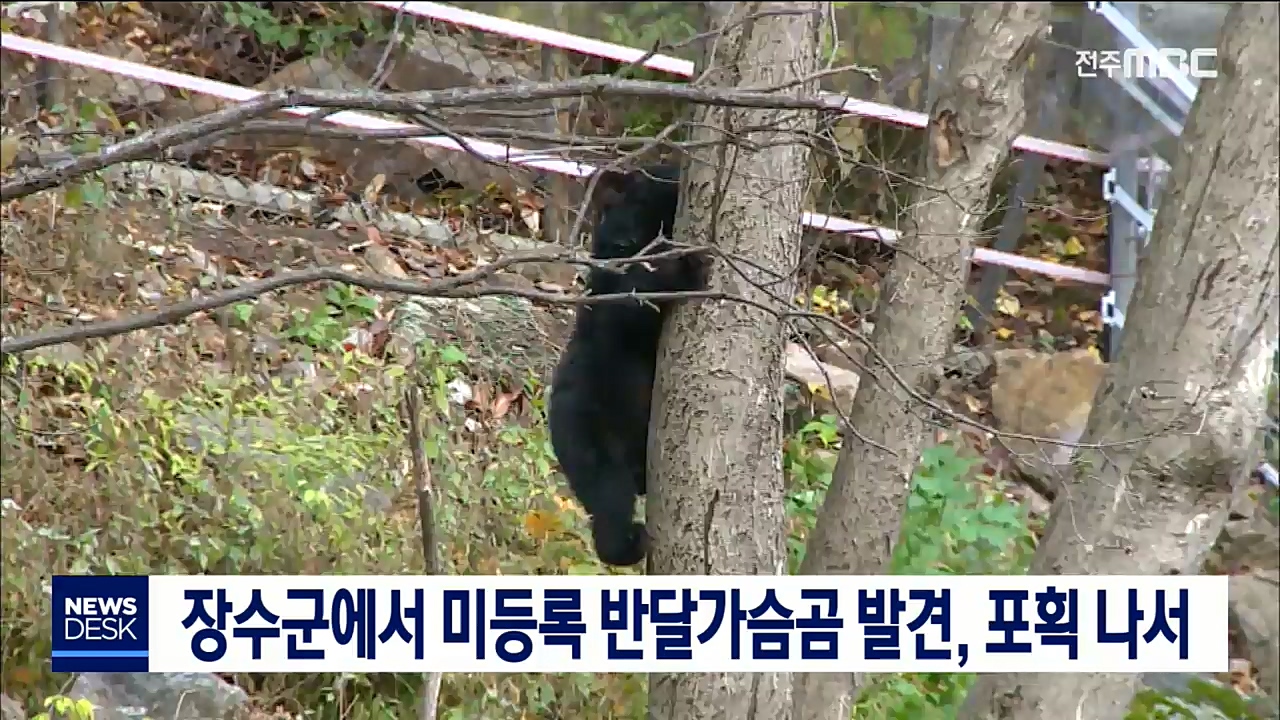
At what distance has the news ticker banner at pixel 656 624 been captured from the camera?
2559 mm

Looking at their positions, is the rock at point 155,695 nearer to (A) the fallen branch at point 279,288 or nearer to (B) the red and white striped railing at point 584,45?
(A) the fallen branch at point 279,288

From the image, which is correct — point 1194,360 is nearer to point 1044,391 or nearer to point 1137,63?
point 1044,391

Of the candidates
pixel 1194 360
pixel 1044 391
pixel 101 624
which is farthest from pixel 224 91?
pixel 1194 360

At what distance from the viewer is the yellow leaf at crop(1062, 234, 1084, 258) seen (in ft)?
18.5

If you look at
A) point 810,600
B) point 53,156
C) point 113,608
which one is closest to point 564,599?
point 810,600

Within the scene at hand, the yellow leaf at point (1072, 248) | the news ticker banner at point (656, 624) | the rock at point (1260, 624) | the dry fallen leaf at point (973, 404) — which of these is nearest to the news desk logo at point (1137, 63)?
the yellow leaf at point (1072, 248)

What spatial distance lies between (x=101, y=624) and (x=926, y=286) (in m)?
2.05

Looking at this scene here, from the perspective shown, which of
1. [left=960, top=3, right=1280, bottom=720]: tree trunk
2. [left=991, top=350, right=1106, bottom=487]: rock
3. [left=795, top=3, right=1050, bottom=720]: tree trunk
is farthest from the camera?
[left=991, top=350, right=1106, bottom=487]: rock

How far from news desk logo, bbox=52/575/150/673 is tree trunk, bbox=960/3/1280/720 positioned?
197cm

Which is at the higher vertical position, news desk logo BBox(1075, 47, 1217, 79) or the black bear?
news desk logo BBox(1075, 47, 1217, 79)

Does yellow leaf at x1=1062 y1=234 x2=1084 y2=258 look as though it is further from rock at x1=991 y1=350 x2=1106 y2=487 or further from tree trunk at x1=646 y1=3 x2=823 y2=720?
tree trunk at x1=646 y1=3 x2=823 y2=720

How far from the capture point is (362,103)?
1853mm

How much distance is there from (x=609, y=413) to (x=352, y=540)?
3.30 feet

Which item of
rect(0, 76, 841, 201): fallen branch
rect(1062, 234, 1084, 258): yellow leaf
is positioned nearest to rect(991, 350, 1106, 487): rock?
rect(1062, 234, 1084, 258): yellow leaf
